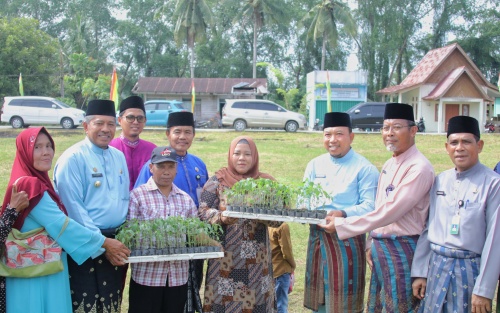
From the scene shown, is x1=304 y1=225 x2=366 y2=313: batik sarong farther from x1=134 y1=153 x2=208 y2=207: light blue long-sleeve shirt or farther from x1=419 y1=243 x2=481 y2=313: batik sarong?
x1=134 y1=153 x2=208 y2=207: light blue long-sleeve shirt

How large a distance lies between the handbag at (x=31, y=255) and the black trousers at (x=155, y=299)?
25.0 inches

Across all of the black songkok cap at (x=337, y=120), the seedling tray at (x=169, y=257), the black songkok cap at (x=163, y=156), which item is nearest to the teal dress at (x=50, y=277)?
the seedling tray at (x=169, y=257)

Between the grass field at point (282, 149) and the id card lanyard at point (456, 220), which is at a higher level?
the grass field at point (282, 149)

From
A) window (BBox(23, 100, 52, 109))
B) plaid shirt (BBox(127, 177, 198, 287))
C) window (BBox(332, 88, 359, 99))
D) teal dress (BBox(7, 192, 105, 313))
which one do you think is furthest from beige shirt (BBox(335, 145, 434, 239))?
window (BBox(332, 88, 359, 99))

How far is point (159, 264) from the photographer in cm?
356

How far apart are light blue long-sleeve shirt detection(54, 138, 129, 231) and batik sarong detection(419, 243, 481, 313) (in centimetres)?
215

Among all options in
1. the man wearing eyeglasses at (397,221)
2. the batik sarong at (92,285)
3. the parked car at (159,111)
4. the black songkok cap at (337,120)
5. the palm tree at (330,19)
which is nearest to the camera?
the batik sarong at (92,285)

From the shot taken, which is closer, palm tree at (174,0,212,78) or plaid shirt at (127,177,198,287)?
A: plaid shirt at (127,177,198,287)

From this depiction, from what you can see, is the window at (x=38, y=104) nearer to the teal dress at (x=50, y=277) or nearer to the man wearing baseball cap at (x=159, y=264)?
the man wearing baseball cap at (x=159, y=264)

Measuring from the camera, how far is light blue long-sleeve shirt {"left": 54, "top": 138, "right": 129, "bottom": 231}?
3.36 metres

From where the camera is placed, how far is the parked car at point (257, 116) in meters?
22.8

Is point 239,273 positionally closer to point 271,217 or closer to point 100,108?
point 271,217

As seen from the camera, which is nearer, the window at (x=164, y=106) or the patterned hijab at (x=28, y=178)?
the patterned hijab at (x=28, y=178)

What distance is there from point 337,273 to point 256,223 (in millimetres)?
735
